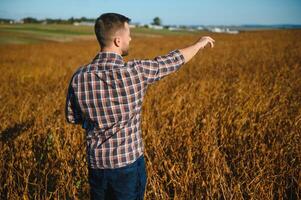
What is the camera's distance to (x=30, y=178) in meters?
3.13

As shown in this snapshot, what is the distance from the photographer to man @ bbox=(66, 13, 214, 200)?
169 cm

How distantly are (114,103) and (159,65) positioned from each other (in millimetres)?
338

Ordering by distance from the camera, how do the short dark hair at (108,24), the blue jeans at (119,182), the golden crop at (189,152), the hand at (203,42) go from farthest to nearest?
the golden crop at (189,152) → the hand at (203,42) → the blue jeans at (119,182) → the short dark hair at (108,24)

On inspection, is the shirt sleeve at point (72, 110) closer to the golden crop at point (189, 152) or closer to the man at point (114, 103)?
the man at point (114, 103)

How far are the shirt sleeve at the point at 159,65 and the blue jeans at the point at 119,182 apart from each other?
1.77 ft

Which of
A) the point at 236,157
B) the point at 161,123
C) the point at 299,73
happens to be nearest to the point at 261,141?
the point at 236,157

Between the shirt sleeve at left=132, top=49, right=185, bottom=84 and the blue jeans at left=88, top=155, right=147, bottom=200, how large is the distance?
540mm

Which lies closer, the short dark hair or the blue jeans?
the short dark hair

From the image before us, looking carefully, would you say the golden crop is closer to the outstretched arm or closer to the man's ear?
the outstretched arm

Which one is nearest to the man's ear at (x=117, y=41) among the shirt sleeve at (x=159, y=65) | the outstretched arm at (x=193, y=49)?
the shirt sleeve at (x=159, y=65)

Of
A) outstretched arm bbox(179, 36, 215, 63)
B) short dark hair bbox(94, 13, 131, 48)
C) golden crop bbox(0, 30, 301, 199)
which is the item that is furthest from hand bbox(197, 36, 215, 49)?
golden crop bbox(0, 30, 301, 199)

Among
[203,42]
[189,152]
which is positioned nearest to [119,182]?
[203,42]

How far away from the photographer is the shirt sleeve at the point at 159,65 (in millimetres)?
1727

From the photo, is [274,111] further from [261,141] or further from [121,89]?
[121,89]
